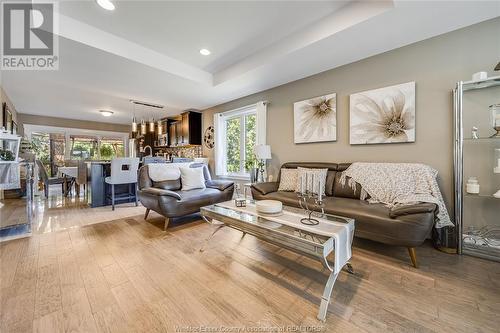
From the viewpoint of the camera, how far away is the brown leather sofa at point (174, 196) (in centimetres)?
271

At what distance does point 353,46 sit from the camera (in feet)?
8.13

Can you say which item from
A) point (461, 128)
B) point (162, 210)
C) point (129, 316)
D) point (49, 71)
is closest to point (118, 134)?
point (49, 71)

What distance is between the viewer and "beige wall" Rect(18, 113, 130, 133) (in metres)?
6.17

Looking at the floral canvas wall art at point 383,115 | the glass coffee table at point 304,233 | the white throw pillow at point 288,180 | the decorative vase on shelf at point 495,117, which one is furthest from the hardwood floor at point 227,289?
the floral canvas wall art at point 383,115

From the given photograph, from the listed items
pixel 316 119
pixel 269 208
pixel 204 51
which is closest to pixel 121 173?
pixel 204 51

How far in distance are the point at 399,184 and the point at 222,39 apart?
284 cm

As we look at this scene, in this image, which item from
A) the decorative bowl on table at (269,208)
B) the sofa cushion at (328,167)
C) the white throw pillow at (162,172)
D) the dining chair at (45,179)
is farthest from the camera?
the dining chair at (45,179)

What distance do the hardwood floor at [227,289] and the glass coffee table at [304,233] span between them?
24 cm

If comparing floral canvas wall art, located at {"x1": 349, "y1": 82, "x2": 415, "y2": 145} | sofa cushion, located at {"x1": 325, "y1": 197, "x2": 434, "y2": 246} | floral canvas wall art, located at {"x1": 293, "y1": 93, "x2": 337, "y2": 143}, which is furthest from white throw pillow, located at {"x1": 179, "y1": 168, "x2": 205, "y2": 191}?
floral canvas wall art, located at {"x1": 349, "y1": 82, "x2": 415, "y2": 145}

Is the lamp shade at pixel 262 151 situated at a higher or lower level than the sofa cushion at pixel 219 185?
higher

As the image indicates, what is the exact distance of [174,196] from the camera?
107 inches

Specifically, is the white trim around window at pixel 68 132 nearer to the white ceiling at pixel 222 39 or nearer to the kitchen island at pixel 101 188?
the white ceiling at pixel 222 39

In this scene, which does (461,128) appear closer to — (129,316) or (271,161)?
(271,161)

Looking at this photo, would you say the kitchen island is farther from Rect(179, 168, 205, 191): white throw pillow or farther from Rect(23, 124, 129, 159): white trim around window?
Rect(23, 124, 129, 159): white trim around window
